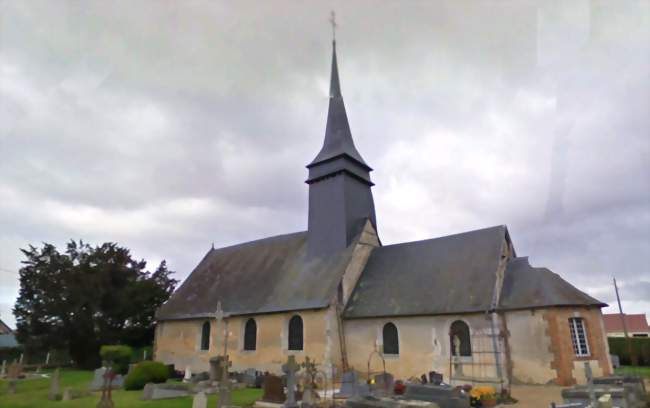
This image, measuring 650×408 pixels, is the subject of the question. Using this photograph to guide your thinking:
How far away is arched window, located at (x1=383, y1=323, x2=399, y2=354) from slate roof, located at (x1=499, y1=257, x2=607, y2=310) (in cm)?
411

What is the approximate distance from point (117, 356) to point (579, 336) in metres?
19.1

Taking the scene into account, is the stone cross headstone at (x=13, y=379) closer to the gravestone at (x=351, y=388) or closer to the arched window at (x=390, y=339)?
the gravestone at (x=351, y=388)

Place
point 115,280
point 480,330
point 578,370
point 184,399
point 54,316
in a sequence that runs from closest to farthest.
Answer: point 184,399
point 578,370
point 480,330
point 54,316
point 115,280

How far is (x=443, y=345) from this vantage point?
1485cm

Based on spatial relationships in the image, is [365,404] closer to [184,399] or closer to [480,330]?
[184,399]

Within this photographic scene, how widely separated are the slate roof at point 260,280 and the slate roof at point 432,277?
4.93 ft

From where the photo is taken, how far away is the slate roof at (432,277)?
1515 cm

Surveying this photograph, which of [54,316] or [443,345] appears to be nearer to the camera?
[443,345]

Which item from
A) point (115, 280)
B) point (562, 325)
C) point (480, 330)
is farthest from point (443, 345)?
point (115, 280)

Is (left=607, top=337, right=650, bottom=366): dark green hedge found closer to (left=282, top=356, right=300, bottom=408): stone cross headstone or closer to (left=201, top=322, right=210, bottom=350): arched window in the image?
(left=282, top=356, right=300, bottom=408): stone cross headstone

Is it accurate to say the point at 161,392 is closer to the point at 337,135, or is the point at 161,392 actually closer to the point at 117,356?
the point at 117,356

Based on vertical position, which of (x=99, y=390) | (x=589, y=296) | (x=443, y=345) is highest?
(x=589, y=296)

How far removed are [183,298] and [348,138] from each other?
42.2 ft

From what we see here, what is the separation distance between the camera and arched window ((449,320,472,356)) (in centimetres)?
1449
